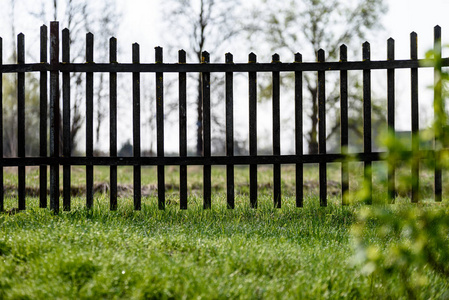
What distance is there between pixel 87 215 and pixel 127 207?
0.57 meters

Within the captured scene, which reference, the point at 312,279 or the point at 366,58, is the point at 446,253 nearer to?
the point at 312,279

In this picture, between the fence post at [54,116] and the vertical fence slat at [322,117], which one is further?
the vertical fence slat at [322,117]

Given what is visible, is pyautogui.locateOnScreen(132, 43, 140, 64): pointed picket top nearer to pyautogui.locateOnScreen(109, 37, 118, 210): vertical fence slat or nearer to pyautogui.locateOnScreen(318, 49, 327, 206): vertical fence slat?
pyautogui.locateOnScreen(109, 37, 118, 210): vertical fence slat

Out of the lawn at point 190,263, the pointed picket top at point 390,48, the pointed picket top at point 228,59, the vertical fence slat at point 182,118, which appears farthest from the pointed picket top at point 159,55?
the pointed picket top at point 390,48

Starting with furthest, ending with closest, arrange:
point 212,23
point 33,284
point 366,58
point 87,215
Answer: point 212,23 → point 366,58 → point 87,215 → point 33,284

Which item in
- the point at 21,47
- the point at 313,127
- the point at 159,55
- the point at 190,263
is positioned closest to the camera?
the point at 190,263

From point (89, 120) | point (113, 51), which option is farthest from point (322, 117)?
point (89, 120)

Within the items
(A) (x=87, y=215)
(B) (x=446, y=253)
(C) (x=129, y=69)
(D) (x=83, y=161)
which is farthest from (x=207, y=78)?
(B) (x=446, y=253)

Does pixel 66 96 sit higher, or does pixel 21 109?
pixel 66 96

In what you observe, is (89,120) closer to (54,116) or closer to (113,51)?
(54,116)

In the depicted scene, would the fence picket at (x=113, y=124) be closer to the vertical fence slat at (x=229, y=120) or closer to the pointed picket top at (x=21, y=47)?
the pointed picket top at (x=21, y=47)

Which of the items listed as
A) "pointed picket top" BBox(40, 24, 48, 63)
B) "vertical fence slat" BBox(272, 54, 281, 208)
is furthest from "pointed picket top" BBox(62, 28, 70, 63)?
"vertical fence slat" BBox(272, 54, 281, 208)

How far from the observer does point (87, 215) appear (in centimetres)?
454

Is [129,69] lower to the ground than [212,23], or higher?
lower
